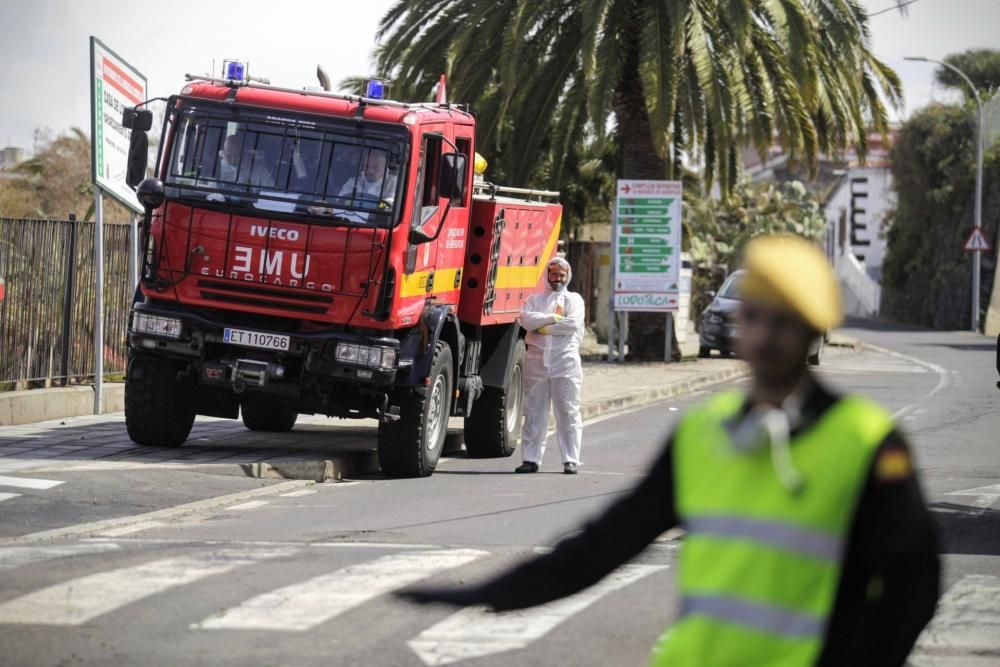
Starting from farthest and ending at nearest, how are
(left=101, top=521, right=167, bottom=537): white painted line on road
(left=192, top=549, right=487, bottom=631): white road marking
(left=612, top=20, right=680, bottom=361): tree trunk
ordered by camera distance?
(left=612, top=20, right=680, bottom=361): tree trunk → (left=101, top=521, right=167, bottom=537): white painted line on road → (left=192, top=549, right=487, bottom=631): white road marking

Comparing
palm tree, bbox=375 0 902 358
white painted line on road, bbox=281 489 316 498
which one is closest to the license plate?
white painted line on road, bbox=281 489 316 498

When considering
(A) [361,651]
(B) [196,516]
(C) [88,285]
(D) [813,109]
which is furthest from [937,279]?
(A) [361,651]

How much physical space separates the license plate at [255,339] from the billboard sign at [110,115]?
3.87 m

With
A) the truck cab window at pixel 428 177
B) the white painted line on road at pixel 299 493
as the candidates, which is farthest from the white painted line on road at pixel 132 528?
the truck cab window at pixel 428 177

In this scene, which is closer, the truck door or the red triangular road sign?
the truck door

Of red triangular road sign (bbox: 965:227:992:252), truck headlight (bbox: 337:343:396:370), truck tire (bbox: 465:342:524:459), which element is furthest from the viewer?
red triangular road sign (bbox: 965:227:992:252)

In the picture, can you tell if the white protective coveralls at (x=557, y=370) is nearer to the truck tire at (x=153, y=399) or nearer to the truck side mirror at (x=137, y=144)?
the truck tire at (x=153, y=399)

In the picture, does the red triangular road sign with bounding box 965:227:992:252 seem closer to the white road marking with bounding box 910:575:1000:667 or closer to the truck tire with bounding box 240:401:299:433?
the truck tire with bounding box 240:401:299:433

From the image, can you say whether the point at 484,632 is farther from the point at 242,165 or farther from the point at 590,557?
the point at 242,165

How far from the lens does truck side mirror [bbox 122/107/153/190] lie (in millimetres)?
13625

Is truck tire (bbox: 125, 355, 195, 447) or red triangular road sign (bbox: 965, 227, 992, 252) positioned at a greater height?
red triangular road sign (bbox: 965, 227, 992, 252)

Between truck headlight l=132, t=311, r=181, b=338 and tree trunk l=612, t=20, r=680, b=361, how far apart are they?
13839 mm

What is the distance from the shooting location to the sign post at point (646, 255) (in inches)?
1081

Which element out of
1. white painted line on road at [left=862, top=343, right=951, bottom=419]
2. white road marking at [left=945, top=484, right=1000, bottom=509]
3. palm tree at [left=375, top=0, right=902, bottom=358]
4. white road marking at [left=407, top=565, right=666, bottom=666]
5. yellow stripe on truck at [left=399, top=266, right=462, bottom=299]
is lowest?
white road marking at [left=945, top=484, right=1000, bottom=509]
